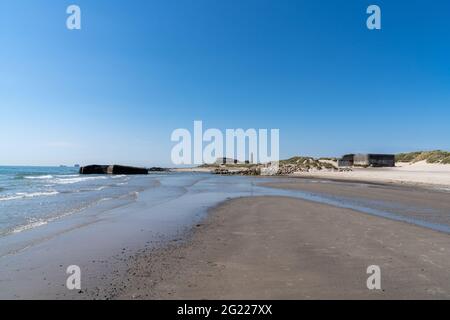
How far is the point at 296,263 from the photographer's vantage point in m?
7.00

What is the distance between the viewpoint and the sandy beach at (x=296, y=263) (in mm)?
5422

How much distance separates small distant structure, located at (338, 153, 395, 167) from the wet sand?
Result: 8015 centimetres

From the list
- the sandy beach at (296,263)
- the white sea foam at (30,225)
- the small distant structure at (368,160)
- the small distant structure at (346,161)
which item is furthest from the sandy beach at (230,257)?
the small distant structure at (346,161)

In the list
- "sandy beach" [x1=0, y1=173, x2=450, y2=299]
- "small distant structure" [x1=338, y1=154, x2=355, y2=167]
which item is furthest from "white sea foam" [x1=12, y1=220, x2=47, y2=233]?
"small distant structure" [x1=338, y1=154, x2=355, y2=167]

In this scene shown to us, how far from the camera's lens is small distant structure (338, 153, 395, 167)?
84.6 meters

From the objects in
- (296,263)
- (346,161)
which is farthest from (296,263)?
(346,161)

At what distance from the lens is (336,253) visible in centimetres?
783

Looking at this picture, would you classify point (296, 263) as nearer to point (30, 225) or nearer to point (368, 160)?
point (30, 225)

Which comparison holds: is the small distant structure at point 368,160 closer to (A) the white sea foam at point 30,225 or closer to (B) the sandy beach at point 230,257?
(B) the sandy beach at point 230,257

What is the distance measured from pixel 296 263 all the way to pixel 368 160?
3520 inches

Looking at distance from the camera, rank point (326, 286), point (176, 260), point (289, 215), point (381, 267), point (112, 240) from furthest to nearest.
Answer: point (289, 215), point (112, 240), point (176, 260), point (381, 267), point (326, 286)
